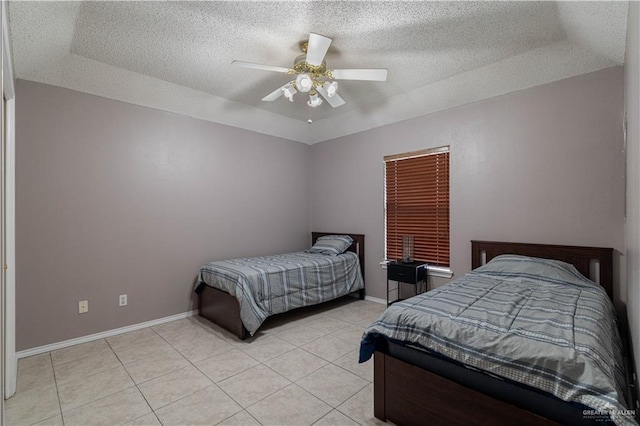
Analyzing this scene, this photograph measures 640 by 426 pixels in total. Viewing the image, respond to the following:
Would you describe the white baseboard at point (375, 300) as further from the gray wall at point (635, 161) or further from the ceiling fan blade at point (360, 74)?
the ceiling fan blade at point (360, 74)

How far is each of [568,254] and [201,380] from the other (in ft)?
11.3

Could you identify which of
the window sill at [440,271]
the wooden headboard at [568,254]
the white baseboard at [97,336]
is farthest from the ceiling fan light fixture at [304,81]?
the white baseboard at [97,336]

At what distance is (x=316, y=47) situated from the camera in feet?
7.79

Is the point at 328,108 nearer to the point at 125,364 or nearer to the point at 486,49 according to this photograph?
the point at 486,49

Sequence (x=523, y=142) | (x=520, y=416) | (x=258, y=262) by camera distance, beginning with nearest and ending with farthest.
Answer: (x=520, y=416), (x=523, y=142), (x=258, y=262)

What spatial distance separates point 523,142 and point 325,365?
296cm

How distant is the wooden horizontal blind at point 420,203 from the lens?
383 cm

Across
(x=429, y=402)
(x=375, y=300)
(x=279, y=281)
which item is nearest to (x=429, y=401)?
(x=429, y=402)

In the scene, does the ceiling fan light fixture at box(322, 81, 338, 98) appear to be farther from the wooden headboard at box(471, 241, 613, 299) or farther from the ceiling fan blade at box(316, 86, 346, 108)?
the wooden headboard at box(471, 241, 613, 299)

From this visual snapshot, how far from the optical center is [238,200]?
4.41m

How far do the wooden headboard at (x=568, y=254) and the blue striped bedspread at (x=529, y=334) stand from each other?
1.14 feet

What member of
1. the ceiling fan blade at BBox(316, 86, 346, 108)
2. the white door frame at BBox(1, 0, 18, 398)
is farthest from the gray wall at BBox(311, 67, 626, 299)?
the white door frame at BBox(1, 0, 18, 398)

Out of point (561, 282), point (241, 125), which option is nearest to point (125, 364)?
point (241, 125)

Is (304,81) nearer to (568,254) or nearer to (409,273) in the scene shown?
(409,273)
